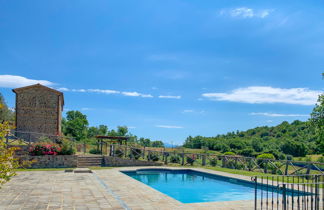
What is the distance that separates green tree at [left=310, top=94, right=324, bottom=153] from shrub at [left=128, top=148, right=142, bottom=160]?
11.7 metres

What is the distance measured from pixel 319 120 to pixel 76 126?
39.0 meters

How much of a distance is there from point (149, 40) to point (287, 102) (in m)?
25.1

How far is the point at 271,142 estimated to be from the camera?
143ft

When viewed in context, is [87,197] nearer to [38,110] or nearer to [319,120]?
[319,120]

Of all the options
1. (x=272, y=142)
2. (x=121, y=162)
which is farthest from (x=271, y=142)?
(x=121, y=162)

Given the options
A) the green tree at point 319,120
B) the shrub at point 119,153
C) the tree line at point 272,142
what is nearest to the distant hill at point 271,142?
the tree line at point 272,142

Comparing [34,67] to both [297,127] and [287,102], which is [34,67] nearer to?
[287,102]

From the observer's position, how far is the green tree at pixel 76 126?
145 ft

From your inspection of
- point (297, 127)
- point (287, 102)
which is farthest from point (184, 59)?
point (297, 127)

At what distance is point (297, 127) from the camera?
158 ft

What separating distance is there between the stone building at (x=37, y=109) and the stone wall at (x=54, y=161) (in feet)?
23.3

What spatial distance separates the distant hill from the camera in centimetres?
3853

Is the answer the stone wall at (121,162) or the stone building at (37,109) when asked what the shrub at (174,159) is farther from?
the stone building at (37,109)

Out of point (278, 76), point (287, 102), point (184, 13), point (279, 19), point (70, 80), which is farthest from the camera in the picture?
point (287, 102)
